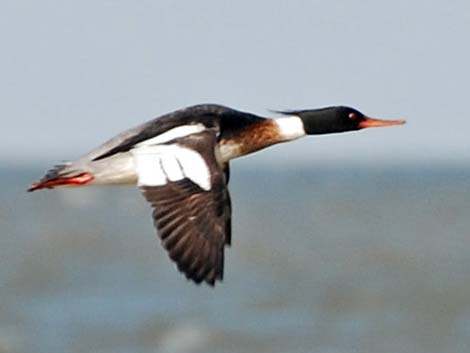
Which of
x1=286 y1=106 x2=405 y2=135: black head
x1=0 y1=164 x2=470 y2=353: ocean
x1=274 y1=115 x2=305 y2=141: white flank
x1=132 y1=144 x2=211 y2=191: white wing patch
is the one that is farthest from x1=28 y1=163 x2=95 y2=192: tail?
x1=0 y1=164 x2=470 y2=353: ocean

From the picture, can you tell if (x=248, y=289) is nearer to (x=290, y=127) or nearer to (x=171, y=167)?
(x=290, y=127)

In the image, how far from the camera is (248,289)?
24.6 m

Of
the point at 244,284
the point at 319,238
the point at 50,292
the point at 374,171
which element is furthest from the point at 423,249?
the point at 374,171

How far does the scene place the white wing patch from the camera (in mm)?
9547

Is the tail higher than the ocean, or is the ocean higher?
the tail

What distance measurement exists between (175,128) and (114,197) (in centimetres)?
4148

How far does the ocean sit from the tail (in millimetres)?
9380

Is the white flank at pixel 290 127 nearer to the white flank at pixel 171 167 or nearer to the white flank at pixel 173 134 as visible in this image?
the white flank at pixel 173 134

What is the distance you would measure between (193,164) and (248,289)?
49.3ft

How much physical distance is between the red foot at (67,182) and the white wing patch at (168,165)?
0.86ft

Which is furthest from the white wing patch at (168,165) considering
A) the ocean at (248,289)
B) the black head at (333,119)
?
the ocean at (248,289)

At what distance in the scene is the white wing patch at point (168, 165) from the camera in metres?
9.55

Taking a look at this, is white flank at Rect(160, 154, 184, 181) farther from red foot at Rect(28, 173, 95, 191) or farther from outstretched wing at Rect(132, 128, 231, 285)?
red foot at Rect(28, 173, 95, 191)

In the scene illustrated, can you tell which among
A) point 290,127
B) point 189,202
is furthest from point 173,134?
point 290,127
